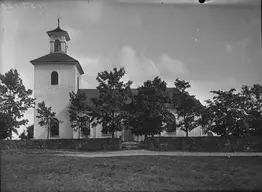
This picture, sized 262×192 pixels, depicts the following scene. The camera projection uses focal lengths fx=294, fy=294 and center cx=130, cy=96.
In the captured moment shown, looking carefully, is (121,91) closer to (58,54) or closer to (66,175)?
(58,54)

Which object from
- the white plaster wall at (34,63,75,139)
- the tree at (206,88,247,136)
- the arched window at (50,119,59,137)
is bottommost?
the arched window at (50,119,59,137)

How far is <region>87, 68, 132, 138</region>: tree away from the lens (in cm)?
2155

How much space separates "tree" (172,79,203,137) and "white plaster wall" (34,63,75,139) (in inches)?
372

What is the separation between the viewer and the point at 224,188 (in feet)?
23.7

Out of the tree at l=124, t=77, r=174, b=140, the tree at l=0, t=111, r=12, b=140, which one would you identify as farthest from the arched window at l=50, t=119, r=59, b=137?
the tree at l=124, t=77, r=174, b=140

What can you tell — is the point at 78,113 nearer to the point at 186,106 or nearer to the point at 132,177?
the point at 186,106

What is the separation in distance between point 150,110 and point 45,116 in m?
8.85

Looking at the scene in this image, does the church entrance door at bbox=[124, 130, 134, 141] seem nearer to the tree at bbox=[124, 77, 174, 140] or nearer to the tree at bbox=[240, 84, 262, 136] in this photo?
the tree at bbox=[124, 77, 174, 140]

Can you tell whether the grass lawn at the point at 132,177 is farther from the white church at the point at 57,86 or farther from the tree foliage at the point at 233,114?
the white church at the point at 57,86

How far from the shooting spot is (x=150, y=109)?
70.0 ft

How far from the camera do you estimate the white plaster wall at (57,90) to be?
25.5m

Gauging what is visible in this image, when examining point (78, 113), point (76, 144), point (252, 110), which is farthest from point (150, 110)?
point (252, 110)

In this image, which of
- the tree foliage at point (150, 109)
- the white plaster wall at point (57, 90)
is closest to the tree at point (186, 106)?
the tree foliage at point (150, 109)

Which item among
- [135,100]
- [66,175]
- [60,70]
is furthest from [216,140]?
[60,70]
